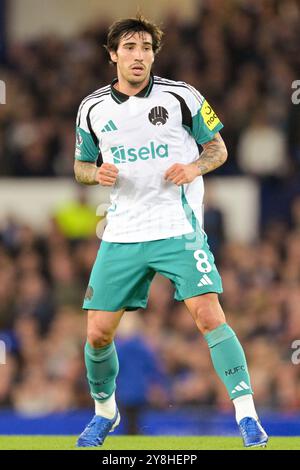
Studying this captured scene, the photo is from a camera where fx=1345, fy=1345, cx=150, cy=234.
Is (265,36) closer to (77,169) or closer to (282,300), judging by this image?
(282,300)

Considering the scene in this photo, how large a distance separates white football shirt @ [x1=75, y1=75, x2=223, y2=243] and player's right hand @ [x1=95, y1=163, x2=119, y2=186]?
0.15 m

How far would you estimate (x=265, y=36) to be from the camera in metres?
17.5

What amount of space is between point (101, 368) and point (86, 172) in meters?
1.22

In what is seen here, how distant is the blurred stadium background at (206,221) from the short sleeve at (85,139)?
379 cm

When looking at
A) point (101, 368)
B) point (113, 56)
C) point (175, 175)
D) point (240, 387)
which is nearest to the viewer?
point (240, 387)

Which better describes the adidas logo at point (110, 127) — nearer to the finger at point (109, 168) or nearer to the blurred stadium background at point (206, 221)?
the finger at point (109, 168)

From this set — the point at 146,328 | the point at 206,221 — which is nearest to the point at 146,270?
the point at 146,328

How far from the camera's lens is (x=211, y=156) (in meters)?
7.94

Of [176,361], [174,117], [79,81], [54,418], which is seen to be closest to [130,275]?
[174,117]

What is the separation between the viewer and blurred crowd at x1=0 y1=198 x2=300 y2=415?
13016 mm

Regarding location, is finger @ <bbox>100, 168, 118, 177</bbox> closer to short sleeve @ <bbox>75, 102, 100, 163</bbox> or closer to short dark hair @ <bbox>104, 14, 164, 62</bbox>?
short sleeve @ <bbox>75, 102, 100, 163</bbox>

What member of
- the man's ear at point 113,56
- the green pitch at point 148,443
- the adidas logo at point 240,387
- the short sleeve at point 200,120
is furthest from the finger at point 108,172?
the green pitch at point 148,443

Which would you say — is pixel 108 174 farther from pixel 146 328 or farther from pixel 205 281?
pixel 146 328

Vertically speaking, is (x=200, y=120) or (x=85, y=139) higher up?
(x=200, y=120)
